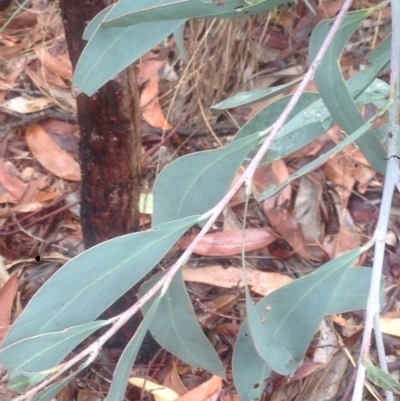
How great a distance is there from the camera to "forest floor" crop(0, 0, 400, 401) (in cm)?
105

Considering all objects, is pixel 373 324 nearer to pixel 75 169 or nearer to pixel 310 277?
pixel 310 277

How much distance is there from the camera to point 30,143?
1.37 metres

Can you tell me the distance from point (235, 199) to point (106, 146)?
538 mm

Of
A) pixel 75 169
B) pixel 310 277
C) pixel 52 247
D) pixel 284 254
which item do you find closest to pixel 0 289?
pixel 52 247

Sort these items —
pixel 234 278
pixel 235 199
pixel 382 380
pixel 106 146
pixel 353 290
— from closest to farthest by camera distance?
pixel 382 380 < pixel 353 290 < pixel 106 146 < pixel 234 278 < pixel 235 199

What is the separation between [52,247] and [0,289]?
16 centimetres

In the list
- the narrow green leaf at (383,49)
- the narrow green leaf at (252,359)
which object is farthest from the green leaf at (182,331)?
the narrow green leaf at (383,49)

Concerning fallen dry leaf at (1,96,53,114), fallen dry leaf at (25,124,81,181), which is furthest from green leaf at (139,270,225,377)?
fallen dry leaf at (1,96,53,114)

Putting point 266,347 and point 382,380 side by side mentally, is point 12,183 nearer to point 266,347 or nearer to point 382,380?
point 266,347

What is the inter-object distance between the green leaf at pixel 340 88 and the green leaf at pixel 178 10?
7 centimetres

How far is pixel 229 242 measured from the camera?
1.17 meters

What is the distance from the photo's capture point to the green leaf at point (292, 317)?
0.57 metres

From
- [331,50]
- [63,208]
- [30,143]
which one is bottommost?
[63,208]

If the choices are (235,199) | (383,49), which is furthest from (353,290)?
(235,199)
